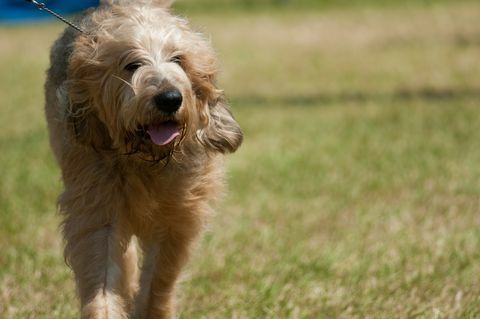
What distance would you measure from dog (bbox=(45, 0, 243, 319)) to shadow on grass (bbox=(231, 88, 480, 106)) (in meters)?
6.77

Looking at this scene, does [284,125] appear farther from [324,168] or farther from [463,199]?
[463,199]

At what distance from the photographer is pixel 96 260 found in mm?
4121

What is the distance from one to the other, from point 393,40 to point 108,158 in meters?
12.8

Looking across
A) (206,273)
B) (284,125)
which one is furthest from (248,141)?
(206,273)

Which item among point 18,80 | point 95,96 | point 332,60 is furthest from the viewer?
point 332,60

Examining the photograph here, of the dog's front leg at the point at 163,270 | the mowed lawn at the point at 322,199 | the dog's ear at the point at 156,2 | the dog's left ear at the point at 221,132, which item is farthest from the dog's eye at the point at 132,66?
the mowed lawn at the point at 322,199

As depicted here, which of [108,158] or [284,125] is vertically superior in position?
[108,158]

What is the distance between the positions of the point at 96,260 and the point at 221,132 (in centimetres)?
82

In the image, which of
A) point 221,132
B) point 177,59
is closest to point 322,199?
point 221,132

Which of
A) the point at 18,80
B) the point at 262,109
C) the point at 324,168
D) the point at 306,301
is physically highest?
the point at 306,301

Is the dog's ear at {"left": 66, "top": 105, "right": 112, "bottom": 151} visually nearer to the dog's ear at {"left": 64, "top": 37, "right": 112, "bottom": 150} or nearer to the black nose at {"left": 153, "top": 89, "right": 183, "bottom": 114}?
the dog's ear at {"left": 64, "top": 37, "right": 112, "bottom": 150}

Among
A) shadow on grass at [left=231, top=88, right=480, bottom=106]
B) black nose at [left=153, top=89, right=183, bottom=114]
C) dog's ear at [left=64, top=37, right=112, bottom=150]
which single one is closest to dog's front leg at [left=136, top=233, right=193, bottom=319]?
dog's ear at [left=64, top=37, right=112, bottom=150]

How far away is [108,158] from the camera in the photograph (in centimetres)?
427

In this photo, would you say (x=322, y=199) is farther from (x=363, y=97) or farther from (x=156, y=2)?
(x=363, y=97)
